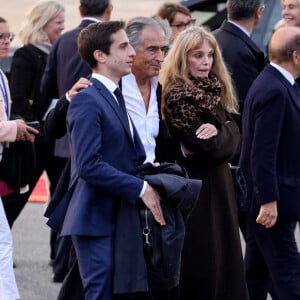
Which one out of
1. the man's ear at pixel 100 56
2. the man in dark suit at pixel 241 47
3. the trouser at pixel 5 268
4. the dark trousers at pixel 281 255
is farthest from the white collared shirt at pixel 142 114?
the man in dark suit at pixel 241 47

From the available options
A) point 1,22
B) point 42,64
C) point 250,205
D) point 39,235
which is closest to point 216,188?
point 250,205

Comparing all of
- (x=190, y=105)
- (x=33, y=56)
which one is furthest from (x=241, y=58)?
(x=33, y=56)

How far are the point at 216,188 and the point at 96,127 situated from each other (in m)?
1.04

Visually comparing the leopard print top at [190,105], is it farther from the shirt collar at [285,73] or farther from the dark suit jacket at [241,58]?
the dark suit jacket at [241,58]

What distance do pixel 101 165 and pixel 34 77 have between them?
2.81 meters

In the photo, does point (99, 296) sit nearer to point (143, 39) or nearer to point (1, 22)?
point (143, 39)

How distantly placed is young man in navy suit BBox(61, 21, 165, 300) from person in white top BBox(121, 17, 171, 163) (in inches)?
13.9

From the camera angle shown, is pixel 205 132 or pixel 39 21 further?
pixel 39 21

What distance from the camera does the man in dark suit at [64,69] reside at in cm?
736

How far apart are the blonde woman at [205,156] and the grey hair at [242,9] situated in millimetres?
1390

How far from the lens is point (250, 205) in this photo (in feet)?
20.2

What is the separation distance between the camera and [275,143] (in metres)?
5.89

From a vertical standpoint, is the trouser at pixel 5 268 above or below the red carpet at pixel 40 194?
above

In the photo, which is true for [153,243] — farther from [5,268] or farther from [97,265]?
[5,268]
